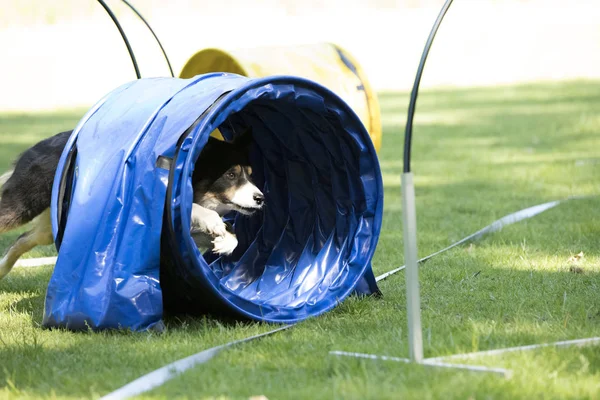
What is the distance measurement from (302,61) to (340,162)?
131 inches

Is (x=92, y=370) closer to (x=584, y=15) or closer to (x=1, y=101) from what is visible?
(x=1, y=101)

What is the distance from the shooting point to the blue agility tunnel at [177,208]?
466 cm

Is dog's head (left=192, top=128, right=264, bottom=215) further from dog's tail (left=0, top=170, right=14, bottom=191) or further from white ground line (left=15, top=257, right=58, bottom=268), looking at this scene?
white ground line (left=15, top=257, right=58, bottom=268)

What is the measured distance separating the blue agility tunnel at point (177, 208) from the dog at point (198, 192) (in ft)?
1.33

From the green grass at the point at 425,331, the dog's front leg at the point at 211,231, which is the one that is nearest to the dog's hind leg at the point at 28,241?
the green grass at the point at 425,331

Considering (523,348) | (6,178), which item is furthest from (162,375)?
(6,178)

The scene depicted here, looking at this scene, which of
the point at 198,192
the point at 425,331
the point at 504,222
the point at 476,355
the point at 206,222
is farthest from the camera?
the point at 504,222

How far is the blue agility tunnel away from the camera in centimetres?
466

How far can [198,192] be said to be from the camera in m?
6.22

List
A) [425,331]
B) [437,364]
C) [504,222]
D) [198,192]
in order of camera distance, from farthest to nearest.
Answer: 1. [504,222]
2. [198,192]
3. [425,331]
4. [437,364]

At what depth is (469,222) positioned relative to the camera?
809 centimetres

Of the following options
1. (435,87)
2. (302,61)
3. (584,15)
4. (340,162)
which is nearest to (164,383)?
(340,162)

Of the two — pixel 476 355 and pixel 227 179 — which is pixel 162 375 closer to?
pixel 476 355

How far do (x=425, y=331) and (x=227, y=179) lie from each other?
2.18 m
